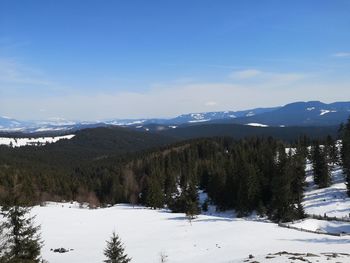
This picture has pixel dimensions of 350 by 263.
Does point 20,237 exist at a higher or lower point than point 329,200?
higher

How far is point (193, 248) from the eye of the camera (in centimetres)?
4925

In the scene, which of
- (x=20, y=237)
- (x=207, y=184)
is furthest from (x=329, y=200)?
(x=20, y=237)

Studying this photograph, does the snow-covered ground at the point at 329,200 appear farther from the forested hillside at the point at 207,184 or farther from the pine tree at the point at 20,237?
the pine tree at the point at 20,237

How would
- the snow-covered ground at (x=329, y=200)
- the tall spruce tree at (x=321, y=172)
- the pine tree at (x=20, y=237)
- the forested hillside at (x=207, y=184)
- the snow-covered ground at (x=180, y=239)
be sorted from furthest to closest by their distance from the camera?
the tall spruce tree at (x=321, y=172) < the forested hillside at (x=207, y=184) < the snow-covered ground at (x=329, y=200) < the snow-covered ground at (x=180, y=239) < the pine tree at (x=20, y=237)

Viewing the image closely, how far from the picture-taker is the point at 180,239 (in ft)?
181

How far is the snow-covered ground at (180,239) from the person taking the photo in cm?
4419

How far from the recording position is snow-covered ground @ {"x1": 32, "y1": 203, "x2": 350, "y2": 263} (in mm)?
44188

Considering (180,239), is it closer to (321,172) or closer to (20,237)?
(20,237)

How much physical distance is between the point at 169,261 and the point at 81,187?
10885 cm

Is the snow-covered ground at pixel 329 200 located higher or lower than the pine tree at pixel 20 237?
lower

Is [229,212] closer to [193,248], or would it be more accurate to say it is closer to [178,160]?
[193,248]

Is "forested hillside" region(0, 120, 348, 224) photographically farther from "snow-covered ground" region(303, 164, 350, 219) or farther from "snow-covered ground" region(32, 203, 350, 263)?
"snow-covered ground" region(32, 203, 350, 263)

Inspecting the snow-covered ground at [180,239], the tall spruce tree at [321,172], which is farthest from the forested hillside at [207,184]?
the snow-covered ground at [180,239]

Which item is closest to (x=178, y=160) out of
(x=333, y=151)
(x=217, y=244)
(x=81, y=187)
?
(x=81, y=187)
